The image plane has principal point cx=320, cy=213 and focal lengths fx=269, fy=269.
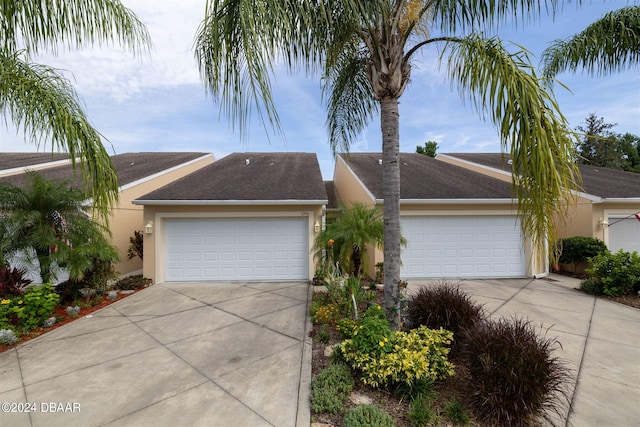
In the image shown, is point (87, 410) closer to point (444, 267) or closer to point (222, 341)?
point (222, 341)

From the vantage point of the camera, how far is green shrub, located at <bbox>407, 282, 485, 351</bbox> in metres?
4.12

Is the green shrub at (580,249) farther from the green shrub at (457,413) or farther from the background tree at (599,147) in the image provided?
the background tree at (599,147)

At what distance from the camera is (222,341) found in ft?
15.5

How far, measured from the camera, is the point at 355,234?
6.96 meters

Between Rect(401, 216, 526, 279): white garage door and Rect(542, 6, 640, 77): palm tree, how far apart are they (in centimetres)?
466

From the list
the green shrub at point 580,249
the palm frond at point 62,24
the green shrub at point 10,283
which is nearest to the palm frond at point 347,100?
the palm frond at point 62,24

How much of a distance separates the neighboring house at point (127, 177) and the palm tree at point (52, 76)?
3.84 metres

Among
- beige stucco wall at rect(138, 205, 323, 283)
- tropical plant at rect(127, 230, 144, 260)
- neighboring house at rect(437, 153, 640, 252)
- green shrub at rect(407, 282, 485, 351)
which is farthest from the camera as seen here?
tropical plant at rect(127, 230, 144, 260)

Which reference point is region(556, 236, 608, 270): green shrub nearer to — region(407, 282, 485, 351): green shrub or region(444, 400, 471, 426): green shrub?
region(407, 282, 485, 351): green shrub

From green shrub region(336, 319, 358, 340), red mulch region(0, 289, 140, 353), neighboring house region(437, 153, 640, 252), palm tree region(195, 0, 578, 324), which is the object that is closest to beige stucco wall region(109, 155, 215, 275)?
red mulch region(0, 289, 140, 353)

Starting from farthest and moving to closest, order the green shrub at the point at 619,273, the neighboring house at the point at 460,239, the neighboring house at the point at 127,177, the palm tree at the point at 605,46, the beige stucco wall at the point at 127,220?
the neighboring house at the point at 127,177 < the beige stucco wall at the point at 127,220 < the neighboring house at the point at 460,239 < the green shrub at the point at 619,273 < the palm tree at the point at 605,46

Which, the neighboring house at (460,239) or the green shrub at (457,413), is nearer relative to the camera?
the green shrub at (457,413)

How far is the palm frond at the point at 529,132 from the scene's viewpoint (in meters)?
2.74

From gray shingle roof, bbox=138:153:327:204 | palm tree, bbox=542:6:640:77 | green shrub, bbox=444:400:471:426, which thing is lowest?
green shrub, bbox=444:400:471:426
